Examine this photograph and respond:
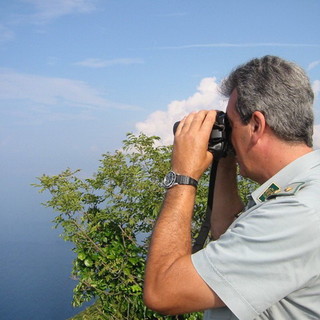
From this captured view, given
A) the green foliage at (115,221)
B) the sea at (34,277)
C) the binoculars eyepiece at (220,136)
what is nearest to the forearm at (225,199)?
the binoculars eyepiece at (220,136)

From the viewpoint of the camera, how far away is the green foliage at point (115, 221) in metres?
4.78

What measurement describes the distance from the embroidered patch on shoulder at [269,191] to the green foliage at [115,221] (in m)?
3.33

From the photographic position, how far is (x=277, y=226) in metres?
1.11

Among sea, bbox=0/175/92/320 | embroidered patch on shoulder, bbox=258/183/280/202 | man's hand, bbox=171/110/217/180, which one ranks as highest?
man's hand, bbox=171/110/217/180

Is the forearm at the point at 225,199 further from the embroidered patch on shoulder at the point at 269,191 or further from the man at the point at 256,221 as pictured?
the embroidered patch on shoulder at the point at 269,191

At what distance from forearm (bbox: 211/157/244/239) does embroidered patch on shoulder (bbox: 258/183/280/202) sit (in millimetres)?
515

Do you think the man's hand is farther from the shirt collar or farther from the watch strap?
the shirt collar

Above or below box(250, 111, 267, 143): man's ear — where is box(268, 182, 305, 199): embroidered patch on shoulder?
below

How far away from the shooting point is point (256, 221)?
45.0 inches

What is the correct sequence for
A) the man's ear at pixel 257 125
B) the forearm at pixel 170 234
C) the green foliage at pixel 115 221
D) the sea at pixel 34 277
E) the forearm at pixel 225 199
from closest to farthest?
the forearm at pixel 170 234, the man's ear at pixel 257 125, the forearm at pixel 225 199, the green foliage at pixel 115 221, the sea at pixel 34 277

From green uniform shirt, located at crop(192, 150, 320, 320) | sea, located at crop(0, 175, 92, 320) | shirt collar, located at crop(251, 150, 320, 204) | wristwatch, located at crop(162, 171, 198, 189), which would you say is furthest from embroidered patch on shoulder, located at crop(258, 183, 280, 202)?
sea, located at crop(0, 175, 92, 320)

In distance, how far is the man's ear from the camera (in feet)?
4.41

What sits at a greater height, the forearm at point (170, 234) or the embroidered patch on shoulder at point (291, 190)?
the embroidered patch on shoulder at point (291, 190)

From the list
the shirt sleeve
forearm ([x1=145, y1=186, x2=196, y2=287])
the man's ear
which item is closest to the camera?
the shirt sleeve
